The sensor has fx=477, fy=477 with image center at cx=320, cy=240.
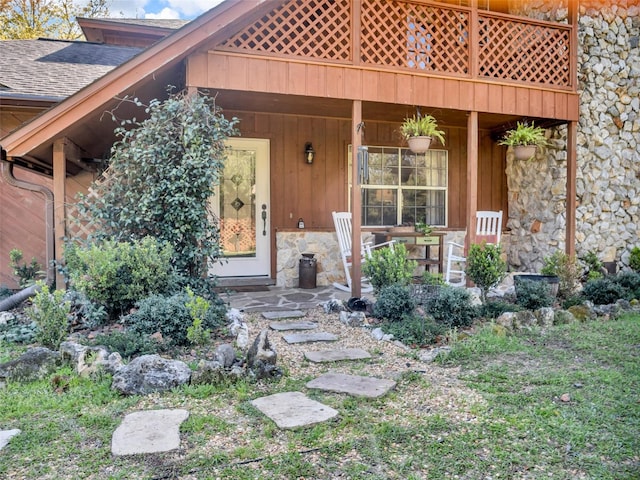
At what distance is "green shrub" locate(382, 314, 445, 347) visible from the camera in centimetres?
386

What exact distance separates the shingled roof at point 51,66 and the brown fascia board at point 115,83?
1.34m

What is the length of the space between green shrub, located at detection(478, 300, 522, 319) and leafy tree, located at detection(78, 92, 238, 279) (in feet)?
8.65

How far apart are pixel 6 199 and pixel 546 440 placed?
20.3 ft

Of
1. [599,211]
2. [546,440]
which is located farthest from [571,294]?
[546,440]

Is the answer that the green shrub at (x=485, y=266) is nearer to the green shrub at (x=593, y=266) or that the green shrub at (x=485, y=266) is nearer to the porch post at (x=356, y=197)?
the porch post at (x=356, y=197)

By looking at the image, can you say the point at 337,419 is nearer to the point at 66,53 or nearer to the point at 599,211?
the point at 599,211

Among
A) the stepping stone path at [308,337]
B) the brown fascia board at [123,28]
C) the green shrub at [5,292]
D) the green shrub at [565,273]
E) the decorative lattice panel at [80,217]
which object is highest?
the brown fascia board at [123,28]

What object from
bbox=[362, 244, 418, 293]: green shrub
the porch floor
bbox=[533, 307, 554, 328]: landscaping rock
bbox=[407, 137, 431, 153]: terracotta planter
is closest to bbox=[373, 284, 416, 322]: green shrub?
bbox=[362, 244, 418, 293]: green shrub

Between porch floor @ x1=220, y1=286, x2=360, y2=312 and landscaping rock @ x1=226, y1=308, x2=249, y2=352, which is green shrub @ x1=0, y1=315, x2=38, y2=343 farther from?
porch floor @ x1=220, y1=286, x2=360, y2=312

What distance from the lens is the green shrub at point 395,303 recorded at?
171 inches

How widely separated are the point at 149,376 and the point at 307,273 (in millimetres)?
3648

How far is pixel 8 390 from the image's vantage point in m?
2.77

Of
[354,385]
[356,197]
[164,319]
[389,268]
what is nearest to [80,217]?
[164,319]

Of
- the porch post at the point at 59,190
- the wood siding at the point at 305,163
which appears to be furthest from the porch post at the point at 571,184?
the porch post at the point at 59,190
